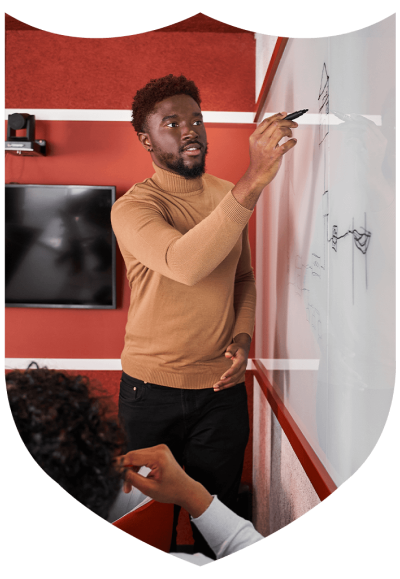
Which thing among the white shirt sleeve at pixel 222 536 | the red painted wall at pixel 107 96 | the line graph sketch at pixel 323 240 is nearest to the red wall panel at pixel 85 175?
the red painted wall at pixel 107 96

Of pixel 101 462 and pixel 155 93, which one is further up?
pixel 155 93

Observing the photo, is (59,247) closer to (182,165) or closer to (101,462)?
(182,165)

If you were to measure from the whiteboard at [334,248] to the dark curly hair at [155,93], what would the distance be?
0.14 meters

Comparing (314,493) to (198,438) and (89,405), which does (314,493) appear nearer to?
(198,438)

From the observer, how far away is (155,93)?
0.75 metres

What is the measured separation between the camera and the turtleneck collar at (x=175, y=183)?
74 cm

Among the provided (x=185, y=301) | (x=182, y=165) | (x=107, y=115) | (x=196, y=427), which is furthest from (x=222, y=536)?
(x=107, y=115)

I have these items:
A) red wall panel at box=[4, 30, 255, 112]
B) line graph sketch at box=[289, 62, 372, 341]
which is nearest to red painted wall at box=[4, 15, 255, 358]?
red wall panel at box=[4, 30, 255, 112]

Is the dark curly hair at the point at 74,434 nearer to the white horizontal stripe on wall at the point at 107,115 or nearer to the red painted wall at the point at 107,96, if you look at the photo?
the red painted wall at the point at 107,96

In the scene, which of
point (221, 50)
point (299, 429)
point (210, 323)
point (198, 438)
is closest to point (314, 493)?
point (299, 429)

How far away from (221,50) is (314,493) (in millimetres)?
807

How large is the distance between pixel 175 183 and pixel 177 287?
0.19 meters

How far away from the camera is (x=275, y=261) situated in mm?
803

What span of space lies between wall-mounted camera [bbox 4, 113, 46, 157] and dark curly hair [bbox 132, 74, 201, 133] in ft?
0.62
